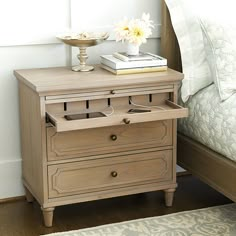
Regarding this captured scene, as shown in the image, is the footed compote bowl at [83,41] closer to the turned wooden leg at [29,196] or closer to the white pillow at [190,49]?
the white pillow at [190,49]

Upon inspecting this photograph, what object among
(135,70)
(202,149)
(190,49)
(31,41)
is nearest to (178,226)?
(202,149)

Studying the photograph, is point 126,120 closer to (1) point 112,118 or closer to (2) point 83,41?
(1) point 112,118

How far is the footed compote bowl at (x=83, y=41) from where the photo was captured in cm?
269

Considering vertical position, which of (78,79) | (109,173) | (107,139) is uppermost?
(78,79)

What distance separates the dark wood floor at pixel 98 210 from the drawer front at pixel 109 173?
160 mm

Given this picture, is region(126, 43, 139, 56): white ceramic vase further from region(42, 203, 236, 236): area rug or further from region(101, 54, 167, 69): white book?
region(42, 203, 236, 236): area rug

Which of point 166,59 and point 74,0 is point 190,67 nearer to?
point 166,59

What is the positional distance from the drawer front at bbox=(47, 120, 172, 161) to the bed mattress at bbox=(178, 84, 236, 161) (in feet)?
0.44

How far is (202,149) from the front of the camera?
9.03 feet

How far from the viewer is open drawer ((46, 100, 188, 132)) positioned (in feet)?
7.76

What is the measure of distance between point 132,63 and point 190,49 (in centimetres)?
31

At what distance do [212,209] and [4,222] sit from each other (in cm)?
96

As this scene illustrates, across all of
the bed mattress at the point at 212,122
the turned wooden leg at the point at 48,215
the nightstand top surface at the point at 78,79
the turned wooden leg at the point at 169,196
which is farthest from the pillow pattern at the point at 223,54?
the turned wooden leg at the point at 48,215

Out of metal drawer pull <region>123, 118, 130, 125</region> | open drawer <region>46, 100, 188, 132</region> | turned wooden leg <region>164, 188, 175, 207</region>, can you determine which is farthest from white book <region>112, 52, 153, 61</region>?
turned wooden leg <region>164, 188, 175, 207</region>
